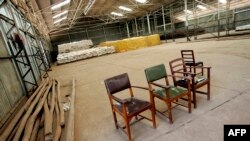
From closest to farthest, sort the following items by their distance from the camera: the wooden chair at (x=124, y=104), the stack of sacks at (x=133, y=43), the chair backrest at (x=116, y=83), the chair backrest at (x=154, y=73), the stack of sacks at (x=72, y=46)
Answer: the wooden chair at (x=124, y=104) < the chair backrest at (x=116, y=83) < the chair backrest at (x=154, y=73) < the stack of sacks at (x=133, y=43) < the stack of sacks at (x=72, y=46)

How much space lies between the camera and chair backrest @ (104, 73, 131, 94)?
245 centimetres

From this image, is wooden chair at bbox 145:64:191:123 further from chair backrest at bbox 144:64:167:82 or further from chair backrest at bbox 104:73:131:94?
chair backrest at bbox 104:73:131:94

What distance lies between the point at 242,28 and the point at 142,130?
12855mm

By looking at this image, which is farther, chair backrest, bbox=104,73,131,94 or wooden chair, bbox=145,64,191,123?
chair backrest, bbox=104,73,131,94

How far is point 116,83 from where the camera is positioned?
2.54 m

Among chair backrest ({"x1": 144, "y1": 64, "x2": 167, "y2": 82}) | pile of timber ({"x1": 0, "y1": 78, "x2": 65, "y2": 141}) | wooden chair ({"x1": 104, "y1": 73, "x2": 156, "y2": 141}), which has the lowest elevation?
pile of timber ({"x1": 0, "y1": 78, "x2": 65, "y2": 141})

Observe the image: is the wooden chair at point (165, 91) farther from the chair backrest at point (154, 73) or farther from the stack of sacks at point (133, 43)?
the stack of sacks at point (133, 43)

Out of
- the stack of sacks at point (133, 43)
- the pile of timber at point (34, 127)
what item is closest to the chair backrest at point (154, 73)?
the pile of timber at point (34, 127)

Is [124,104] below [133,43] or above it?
above

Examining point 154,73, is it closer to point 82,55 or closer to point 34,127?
point 34,127

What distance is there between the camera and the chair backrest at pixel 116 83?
2.45m

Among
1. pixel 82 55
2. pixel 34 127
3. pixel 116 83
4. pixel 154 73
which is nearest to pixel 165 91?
pixel 154 73

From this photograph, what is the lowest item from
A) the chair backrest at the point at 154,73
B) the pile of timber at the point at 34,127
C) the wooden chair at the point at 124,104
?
the pile of timber at the point at 34,127

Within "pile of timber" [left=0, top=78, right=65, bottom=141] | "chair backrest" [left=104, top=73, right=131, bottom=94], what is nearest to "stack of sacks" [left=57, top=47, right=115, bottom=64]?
"pile of timber" [left=0, top=78, right=65, bottom=141]
